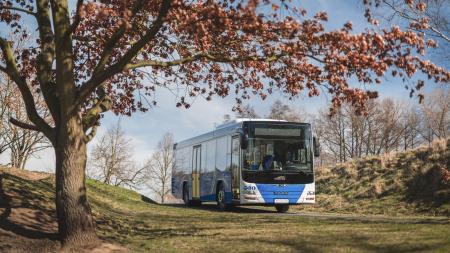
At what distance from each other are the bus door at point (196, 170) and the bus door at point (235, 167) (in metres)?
4.89

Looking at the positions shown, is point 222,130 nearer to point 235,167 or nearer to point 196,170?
point 235,167

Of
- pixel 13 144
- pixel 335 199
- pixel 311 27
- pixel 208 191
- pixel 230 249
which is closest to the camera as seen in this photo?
pixel 311 27

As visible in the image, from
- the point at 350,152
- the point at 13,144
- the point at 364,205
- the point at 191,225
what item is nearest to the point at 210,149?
the point at 364,205

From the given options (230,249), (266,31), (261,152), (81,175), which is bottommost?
(230,249)

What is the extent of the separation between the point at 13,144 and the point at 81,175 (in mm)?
29061

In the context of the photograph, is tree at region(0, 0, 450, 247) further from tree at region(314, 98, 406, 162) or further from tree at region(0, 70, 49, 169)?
tree at region(314, 98, 406, 162)

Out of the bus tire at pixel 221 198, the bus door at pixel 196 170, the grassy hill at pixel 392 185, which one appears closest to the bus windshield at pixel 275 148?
the bus tire at pixel 221 198

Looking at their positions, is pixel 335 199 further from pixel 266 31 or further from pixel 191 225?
pixel 266 31

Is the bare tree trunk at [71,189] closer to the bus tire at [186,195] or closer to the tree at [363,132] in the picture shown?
the bus tire at [186,195]

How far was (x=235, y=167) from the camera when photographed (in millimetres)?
21156

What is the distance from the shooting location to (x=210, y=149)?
24656 mm

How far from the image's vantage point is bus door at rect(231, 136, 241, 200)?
2081cm

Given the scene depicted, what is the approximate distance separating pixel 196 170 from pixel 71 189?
15861 millimetres

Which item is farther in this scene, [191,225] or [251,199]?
[251,199]
